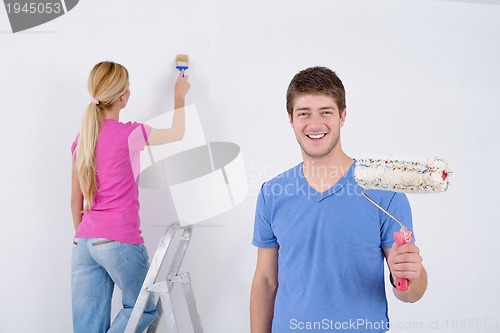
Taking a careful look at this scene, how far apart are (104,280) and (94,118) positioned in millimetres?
688

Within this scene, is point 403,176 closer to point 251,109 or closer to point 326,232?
point 326,232

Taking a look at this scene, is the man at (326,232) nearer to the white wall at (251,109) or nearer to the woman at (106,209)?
the woman at (106,209)

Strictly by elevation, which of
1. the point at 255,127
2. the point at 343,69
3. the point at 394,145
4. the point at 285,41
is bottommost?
the point at 394,145

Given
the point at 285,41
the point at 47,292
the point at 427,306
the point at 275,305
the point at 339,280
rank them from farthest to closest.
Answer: the point at 427,306
the point at 285,41
the point at 47,292
the point at 275,305
the point at 339,280

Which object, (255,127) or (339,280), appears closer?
(339,280)

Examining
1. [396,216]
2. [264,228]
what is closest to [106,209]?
[264,228]

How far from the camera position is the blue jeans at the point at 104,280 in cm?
217

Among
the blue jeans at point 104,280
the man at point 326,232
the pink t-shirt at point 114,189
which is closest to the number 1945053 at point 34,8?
the pink t-shirt at point 114,189

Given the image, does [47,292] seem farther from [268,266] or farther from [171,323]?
[268,266]

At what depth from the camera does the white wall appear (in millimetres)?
2475

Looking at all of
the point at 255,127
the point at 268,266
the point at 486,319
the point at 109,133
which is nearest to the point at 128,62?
the point at 109,133

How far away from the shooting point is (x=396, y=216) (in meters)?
1.43

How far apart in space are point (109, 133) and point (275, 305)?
1068 mm

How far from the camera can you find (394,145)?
2828 mm
